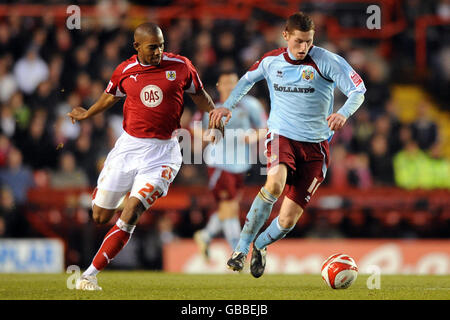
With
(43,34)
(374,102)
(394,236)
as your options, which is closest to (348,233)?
(394,236)

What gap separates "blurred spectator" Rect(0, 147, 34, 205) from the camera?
1438cm

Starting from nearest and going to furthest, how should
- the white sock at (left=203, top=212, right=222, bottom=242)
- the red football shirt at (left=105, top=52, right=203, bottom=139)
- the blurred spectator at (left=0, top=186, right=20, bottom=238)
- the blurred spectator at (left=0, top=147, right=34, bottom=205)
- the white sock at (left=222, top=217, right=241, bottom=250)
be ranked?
the red football shirt at (left=105, top=52, right=203, bottom=139)
the white sock at (left=222, top=217, right=241, bottom=250)
the white sock at (left=203, top=212, right=222, bottom=242)
the blurred spectator at (left=0, top=186, right=20, bottom=238)
the blurred spectator at (left=0, top=147, right=34, bottom=205)

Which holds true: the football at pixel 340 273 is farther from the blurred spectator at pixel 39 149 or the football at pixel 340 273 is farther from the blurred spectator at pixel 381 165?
the blurred spectator at pixel 39 149

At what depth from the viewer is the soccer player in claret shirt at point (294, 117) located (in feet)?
28.4

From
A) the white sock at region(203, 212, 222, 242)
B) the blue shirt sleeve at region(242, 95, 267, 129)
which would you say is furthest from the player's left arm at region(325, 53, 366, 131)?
the white sock at region(203, 212, 222, 242)

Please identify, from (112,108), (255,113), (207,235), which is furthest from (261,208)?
(112,108)

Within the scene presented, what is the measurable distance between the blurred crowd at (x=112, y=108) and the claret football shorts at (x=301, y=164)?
5077mm

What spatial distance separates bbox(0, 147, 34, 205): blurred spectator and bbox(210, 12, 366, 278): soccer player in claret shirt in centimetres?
635

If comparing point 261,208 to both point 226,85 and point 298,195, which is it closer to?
point 298,195

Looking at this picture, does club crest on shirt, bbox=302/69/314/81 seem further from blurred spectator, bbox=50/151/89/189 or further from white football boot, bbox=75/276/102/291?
blurred spectator, bbox=50/151/89/189

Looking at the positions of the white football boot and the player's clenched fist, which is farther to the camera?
the player's clenched fist

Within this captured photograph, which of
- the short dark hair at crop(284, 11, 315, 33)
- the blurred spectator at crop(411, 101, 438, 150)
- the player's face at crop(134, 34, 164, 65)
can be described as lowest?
the blurred spectator at crop(411, 101, 438, 150)

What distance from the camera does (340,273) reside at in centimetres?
849
